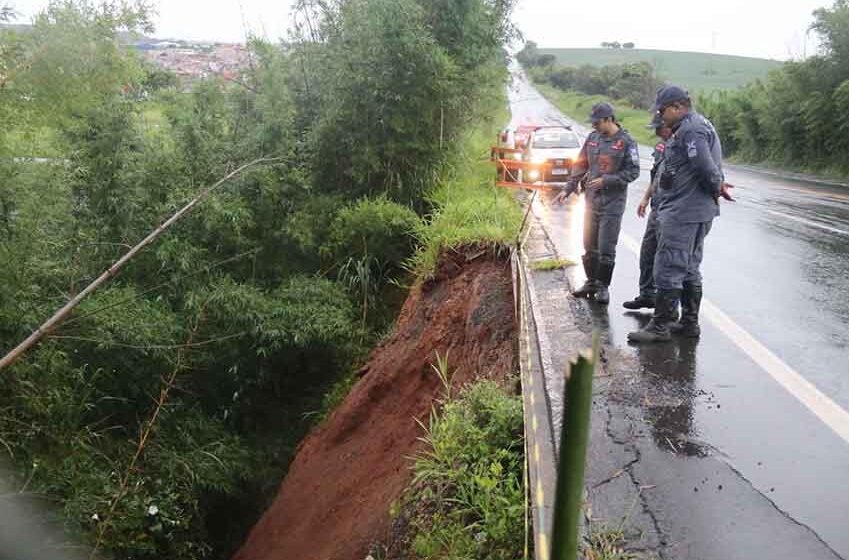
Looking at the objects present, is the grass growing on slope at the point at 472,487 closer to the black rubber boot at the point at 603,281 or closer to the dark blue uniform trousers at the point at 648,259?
the black rubber boot at the point at 603,281

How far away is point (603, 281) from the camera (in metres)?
6.39

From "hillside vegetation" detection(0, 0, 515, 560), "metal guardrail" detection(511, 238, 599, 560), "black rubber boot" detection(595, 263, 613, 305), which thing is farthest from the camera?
"hillside vegetation" detection(0, 0, 515, 560)

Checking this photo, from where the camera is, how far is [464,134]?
1165 cm

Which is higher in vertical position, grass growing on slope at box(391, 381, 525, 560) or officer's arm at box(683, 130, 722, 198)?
officer's arm at box(683, 130, 722, 198)

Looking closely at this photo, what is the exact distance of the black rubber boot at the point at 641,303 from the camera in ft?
20.5

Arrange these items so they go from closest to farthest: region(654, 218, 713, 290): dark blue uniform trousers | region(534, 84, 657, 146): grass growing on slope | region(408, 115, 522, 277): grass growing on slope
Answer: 1. region(654, 218, 713, 290): dark blue uniform trousers
2. region(408, 115, 522, 277): grass growing on slope
3. region(534, 84, 657, 146): grass growing on slope

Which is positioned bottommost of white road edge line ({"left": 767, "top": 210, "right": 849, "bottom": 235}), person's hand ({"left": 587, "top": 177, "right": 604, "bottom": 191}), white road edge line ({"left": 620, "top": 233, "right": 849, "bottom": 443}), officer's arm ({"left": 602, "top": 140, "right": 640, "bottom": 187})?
white road edge line ({"left": 767, "top": 210, "right": 849, "bottom": 235})

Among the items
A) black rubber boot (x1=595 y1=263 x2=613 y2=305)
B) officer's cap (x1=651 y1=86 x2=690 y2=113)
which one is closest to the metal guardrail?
black rubber boot (x1=595 y1=263 x2=613 y2=305)

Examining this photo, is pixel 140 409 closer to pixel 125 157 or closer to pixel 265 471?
pixel 265 471

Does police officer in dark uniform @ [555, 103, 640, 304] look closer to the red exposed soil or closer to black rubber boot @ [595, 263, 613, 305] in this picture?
black rubber boot @ [595, 263, 613, 305]

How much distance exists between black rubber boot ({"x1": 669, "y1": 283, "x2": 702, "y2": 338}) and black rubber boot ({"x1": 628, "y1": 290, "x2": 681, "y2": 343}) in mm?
138

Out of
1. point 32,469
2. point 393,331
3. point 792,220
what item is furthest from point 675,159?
point 792,220

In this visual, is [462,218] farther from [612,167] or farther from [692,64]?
[692,64]

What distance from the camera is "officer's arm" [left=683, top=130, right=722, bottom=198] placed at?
197 inches
